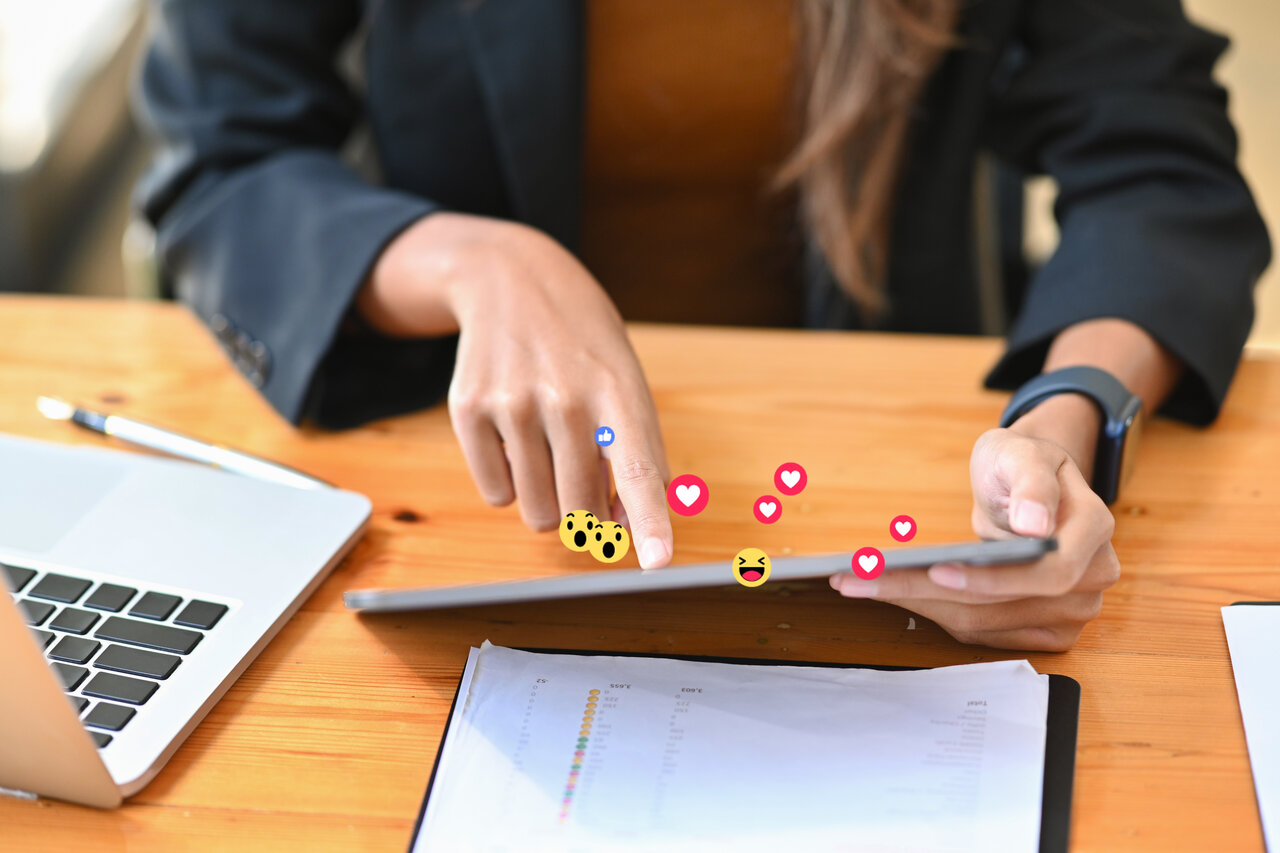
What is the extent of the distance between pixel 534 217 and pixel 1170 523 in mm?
511

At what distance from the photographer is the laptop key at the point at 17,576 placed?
18.2 inches

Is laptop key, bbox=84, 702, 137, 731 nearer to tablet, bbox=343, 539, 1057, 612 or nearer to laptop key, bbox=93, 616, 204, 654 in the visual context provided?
laptop key, bbox=93, 616, 204, 654

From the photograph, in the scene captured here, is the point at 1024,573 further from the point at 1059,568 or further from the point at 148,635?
the point at 148,635

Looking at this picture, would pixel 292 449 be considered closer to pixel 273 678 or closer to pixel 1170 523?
pixel 273 678

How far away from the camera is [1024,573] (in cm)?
39

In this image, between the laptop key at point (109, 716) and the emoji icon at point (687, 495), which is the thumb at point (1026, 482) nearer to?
the emoji icon at point (687, 495)

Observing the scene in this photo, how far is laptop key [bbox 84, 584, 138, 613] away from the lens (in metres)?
0.45

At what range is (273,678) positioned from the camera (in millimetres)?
440

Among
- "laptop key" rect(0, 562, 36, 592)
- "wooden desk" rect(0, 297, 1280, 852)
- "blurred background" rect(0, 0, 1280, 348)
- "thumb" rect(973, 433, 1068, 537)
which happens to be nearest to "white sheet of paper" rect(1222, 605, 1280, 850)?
"wooden desk" rect(0, 297, 1280, 852)

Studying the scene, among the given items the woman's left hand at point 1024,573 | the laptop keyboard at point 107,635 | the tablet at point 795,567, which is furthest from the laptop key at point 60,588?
the woman's left hand at point 1024,573

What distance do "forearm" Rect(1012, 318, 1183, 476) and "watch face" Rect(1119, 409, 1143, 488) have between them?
1 cm

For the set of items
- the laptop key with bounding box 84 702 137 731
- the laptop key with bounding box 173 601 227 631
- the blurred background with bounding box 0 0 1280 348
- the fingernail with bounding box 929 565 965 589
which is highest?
the laptop key with bounding box 84 702 137 731

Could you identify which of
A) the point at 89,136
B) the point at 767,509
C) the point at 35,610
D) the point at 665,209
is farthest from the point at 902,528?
the point at 89,136

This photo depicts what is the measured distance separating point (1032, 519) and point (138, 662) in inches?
13.8
